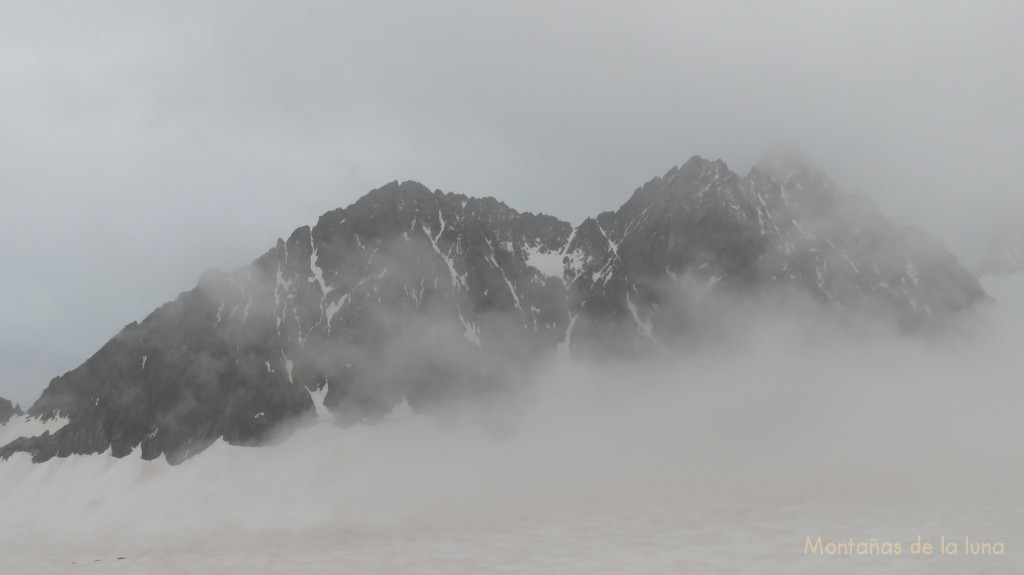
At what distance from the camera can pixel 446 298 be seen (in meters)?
168

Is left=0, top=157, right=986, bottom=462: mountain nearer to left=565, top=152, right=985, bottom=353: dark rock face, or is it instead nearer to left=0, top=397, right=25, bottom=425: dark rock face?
left=565, top=152, right=985, bottom=353: dark rock face

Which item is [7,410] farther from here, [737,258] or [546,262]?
[737,258]

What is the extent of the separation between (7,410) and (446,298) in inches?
5169

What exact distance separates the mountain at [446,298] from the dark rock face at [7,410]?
53.5 feet

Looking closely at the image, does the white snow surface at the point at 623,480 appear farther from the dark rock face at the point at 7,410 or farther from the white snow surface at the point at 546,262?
the white snow surface at the point at 546,262

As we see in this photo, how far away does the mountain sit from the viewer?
474 feet

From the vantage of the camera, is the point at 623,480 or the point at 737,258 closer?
the point at 623,480

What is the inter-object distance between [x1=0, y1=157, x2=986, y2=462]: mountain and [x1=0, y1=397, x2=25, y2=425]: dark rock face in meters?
16.3

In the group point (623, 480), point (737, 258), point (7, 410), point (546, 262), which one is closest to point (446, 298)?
point (546, 262)

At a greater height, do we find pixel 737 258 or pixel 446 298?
pixel 737 258

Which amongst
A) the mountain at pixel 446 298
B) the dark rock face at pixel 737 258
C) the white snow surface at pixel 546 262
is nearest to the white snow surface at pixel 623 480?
the mountain at pixel 446 298

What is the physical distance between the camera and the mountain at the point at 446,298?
474ft

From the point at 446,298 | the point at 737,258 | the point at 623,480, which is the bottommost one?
the point at 623,480

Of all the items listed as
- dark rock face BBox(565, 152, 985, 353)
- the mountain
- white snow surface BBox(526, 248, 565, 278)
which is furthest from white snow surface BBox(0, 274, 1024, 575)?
white snow surface BBox(526, 248, 565, 278)
